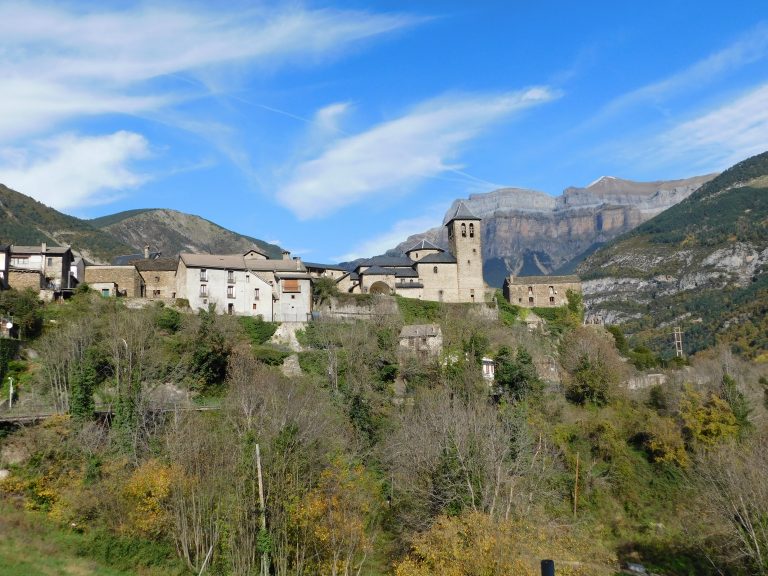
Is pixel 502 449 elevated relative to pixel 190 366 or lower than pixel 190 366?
lower

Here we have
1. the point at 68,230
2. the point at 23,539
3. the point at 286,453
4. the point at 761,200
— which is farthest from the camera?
the point at 761,200

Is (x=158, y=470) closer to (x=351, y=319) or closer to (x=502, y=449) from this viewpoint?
(x=502, y=449)

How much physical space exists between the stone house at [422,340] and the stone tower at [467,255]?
1348 centimetres

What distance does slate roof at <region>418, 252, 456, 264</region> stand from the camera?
229 feet

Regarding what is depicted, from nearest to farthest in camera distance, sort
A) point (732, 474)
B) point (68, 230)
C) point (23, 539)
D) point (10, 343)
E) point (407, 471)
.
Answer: point (23, 539) → point (732, 474) → point (407, 471) → point (10, 343) → point (68, 230)

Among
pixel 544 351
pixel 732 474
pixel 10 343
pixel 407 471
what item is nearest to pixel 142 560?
pixel 407 471

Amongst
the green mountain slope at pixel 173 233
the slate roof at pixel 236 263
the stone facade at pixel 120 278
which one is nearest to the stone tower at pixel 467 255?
the slate roof at pixel 236 263

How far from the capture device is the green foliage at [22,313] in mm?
46169

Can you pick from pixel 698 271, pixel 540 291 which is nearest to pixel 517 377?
pixel 540 291

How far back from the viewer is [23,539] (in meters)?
27.5

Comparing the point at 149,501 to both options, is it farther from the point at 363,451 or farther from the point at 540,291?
the point at 540,291

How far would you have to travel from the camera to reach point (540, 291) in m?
72.1

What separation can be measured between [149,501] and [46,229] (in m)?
95.2

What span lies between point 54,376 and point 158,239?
383ft
